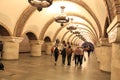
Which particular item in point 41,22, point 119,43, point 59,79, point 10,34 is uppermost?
point 41,22

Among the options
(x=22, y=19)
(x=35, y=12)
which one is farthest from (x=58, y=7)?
(x=22, y=19)

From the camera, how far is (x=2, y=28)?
14352mm

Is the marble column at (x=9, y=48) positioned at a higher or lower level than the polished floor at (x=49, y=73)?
higher

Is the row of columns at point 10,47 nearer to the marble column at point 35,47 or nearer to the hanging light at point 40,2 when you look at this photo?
the marble column at point 35,47

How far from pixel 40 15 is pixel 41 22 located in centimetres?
182

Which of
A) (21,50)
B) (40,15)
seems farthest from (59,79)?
(21,50)

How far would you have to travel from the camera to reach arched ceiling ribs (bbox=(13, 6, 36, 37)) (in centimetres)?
1407

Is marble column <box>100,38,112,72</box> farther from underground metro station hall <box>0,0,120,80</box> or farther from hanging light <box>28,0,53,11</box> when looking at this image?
hanging light <box>28,0,53,11</box>

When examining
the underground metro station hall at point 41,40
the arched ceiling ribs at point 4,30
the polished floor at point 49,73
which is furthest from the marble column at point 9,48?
the polished floor at point 49,73

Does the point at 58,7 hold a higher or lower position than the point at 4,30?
higher

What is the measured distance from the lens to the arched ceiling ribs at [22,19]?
14.1 meters

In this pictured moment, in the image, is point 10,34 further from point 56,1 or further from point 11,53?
point 56,1

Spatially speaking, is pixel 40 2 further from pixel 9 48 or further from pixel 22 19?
pixel 9 48

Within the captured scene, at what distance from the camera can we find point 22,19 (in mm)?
14703
